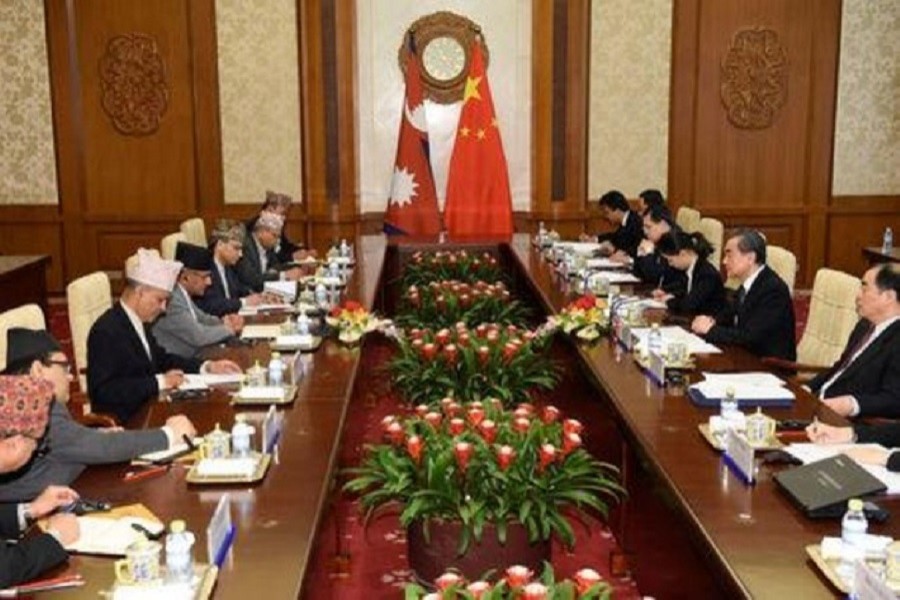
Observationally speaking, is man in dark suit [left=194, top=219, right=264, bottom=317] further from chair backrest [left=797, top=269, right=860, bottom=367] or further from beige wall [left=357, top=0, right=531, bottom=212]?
beige wall [left=357, top=0, right=531, bottom=212]

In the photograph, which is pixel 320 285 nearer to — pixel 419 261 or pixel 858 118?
pixel 419 261

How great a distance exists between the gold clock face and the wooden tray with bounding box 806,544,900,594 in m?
7.59

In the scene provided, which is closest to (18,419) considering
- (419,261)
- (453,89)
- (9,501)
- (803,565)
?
(9,501)

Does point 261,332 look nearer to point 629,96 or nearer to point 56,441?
point 56,441

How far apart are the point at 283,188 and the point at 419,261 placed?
6.31 feet

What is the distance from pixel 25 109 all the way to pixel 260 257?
3595 mm

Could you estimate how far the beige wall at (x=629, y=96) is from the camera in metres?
8.74

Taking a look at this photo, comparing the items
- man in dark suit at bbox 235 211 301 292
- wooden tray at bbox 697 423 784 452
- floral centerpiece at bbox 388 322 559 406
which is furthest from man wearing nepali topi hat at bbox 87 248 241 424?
man in dark suit at bbox 235 211 301 292

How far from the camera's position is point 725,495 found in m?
2.44

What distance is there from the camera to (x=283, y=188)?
8836 mm

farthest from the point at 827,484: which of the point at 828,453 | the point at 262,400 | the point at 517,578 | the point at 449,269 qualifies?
the point at 449,269

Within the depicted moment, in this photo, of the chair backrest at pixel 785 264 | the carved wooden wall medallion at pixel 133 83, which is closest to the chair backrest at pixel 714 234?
the chair backrest at pixel 785 264

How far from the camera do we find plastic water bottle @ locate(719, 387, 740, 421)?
2.92 m

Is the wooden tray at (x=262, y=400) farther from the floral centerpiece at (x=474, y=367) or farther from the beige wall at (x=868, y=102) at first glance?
the beige wall at (x=868, y=102)
